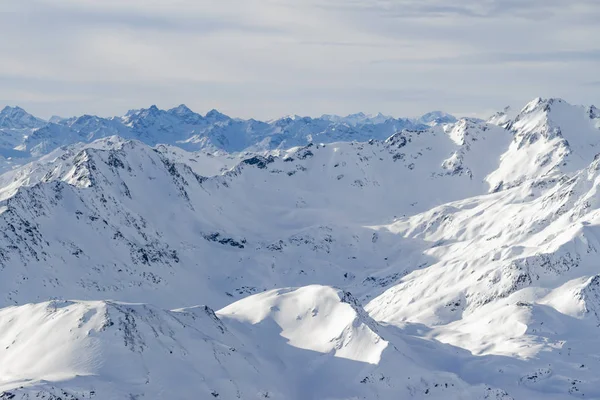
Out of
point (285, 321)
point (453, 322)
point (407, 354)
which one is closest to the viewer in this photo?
point (407, 354)

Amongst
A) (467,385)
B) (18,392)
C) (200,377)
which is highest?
(18,392)

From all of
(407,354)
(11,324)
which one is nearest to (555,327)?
(407,354)

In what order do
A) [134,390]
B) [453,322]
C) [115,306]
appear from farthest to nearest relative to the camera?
[453,322] < [115,306] < [134,390]

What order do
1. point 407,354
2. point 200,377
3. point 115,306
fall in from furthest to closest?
point 407,354 < point 115,306 < point 200,377

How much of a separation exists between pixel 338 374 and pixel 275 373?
11050 millimetres

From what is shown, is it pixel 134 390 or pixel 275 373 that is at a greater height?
pixel 134 390

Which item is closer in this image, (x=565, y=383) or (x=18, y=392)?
(x=18, y=392)

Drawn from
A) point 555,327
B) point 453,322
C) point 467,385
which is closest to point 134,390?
point 467,385

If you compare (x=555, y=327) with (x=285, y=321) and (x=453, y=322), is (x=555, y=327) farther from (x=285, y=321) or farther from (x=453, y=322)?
A: (x=285, y=321)

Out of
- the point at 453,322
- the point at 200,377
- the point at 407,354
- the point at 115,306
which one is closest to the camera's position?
the point at 200,377

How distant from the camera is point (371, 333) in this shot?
420ft

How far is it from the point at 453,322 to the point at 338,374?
70865 mm

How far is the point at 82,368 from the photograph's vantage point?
100438 millimetres

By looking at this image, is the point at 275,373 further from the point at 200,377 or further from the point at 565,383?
the point at 565,383
